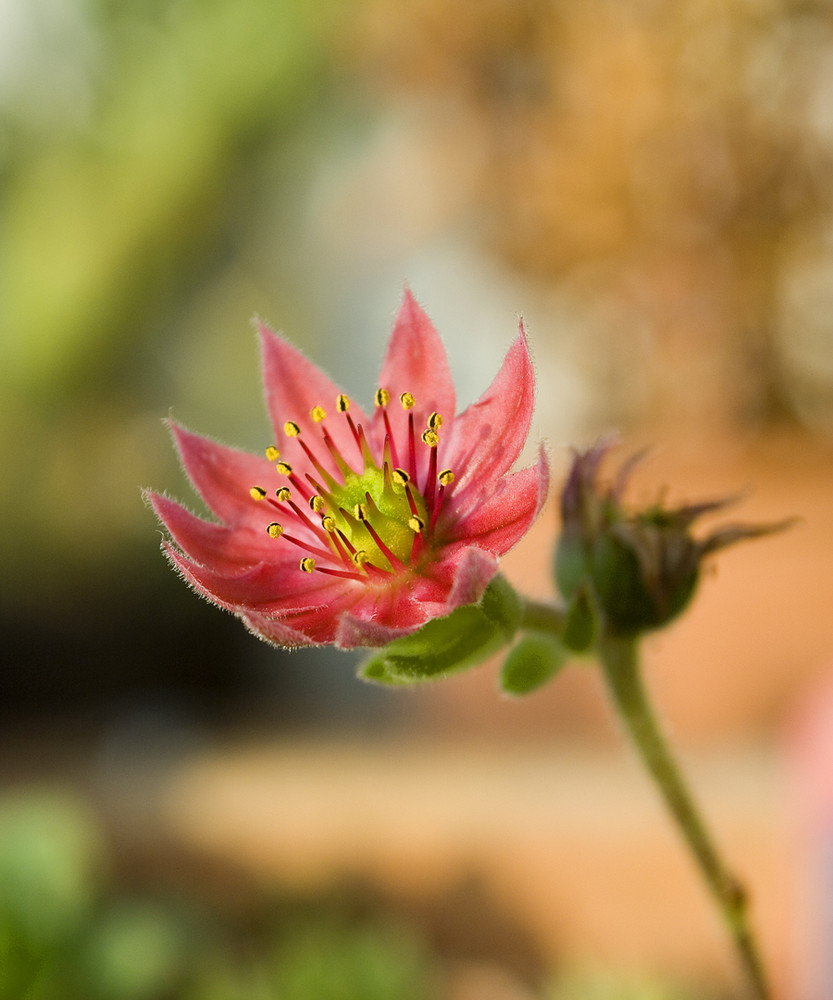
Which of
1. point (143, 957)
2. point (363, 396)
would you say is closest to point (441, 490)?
point (143, 957)

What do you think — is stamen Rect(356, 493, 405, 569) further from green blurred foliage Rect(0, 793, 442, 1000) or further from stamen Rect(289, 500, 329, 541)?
green blurred foliage Rect(0, 793, 442, 1000)

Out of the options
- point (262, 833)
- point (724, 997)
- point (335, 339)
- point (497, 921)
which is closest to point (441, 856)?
point (497, 921)

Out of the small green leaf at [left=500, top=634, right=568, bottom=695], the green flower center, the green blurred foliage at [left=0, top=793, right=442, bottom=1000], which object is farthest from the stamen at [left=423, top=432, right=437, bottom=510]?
the green blurred foliage at [left=0, top=793, right=442, bottom=1000]

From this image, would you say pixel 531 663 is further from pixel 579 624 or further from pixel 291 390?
pixel 291 390

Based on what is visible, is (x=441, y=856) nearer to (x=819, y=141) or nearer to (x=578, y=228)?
(x=578, y=228)

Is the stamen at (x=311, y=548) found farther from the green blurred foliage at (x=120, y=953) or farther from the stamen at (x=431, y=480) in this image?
the green blurred foliage at (x=120, y=953)

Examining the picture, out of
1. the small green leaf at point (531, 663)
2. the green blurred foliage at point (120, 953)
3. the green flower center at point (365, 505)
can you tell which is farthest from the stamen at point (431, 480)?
the green blurred foliage at point (120, 953)
